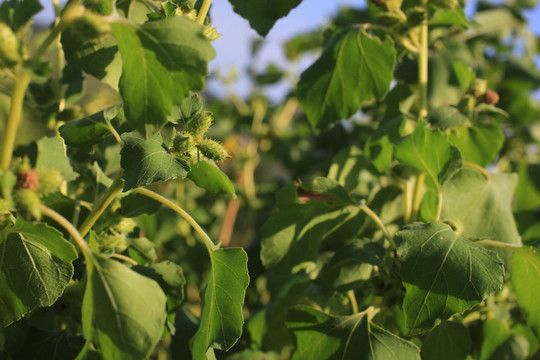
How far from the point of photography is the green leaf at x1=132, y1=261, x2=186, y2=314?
163 cm

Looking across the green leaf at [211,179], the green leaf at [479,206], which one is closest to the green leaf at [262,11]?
the green leaf at [211,179]

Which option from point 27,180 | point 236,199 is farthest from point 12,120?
point 236,199

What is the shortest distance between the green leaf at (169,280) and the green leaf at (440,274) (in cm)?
64

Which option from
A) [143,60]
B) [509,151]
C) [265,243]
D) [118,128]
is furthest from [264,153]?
[143,60]

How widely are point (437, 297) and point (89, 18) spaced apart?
107 cm

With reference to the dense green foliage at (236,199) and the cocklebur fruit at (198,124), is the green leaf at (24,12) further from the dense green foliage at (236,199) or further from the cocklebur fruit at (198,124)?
the cocklebur fruit at (198,124)

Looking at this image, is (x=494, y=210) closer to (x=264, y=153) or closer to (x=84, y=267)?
(x=84, y=267)

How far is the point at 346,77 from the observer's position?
6.57 ft

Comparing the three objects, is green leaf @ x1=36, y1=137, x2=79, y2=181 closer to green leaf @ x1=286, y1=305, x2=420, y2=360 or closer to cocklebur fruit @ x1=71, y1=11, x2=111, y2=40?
cocklebur fruit @ x1=71, y1=11, x2=111, y2=40

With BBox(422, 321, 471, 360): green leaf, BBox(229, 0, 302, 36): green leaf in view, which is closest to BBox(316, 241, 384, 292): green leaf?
BBox(422, 321, 471, 360): green leaf

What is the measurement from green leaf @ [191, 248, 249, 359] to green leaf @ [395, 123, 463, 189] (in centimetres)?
68

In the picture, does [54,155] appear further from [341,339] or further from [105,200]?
[341,339]

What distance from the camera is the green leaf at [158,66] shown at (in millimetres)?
1166

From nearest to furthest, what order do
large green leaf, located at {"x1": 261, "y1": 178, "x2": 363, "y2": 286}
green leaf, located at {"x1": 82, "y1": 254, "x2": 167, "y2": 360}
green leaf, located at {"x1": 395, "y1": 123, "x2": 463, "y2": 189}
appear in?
1. green leaf, located at {"x1": 82, "y1": 254, "x2": 167, "y2": 360}
2. green leaf, located at {"x1": 395, "y1": 123, "x2": 463, "y2": 189}
3. large green leaf, located at {"x1": 261, "y1": 178, "x2": 363, "y2": 286}
